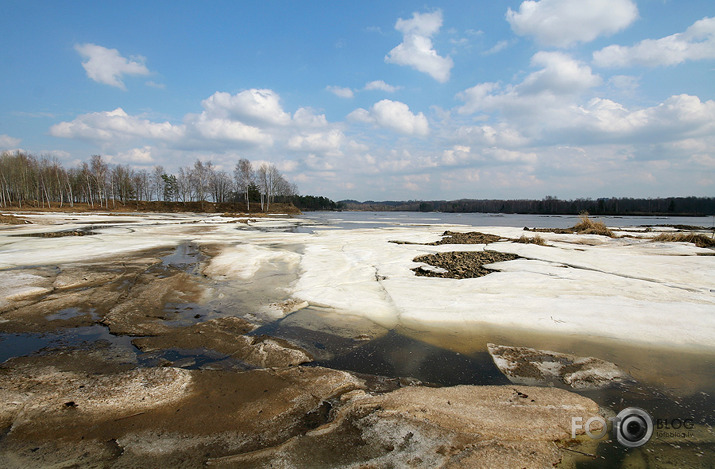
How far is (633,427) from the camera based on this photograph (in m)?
3.15

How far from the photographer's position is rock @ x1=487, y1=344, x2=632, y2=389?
3.97 metres

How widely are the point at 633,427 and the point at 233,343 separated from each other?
5108 mm

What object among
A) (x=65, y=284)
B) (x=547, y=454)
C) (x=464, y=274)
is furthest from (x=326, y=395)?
(x=65, y=284)

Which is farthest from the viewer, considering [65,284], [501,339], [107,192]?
[107,192]

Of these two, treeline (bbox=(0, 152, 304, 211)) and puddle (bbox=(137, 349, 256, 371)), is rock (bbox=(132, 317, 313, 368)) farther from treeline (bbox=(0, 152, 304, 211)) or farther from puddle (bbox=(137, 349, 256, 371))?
treeline (bbox=(0, 152, 304, 211))

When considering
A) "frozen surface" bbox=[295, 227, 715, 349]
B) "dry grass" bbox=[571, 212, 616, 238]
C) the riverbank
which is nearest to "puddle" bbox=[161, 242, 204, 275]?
the riverbank

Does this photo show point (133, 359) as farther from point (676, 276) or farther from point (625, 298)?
point (676, 276)

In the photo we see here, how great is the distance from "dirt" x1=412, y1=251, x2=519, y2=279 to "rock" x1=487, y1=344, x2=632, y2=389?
15.8 feet

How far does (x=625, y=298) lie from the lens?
7113 mm

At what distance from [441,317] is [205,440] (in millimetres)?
4597

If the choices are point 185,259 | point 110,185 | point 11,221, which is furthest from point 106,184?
point 185,259

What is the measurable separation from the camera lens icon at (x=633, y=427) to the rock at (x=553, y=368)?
50cm

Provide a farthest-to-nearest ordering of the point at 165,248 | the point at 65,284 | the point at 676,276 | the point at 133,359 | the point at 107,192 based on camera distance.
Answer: the point at 107,192 → the point at 165,248 → the point at 676,276 → the point at 65,284 → the point at 133,359

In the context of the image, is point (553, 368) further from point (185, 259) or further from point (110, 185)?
point (110, 185)
